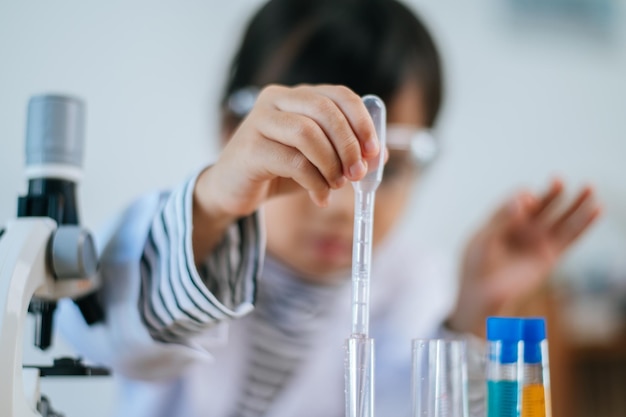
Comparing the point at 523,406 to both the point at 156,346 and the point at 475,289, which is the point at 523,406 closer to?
the point at 156,346

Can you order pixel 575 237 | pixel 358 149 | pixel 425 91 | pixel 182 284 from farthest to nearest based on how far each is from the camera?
pixel 425 91
pixel 575 237
pixel 182 284
pixel 358 149

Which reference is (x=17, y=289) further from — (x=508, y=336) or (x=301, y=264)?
(x=301, y=264)

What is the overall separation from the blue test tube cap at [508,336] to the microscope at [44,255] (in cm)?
29

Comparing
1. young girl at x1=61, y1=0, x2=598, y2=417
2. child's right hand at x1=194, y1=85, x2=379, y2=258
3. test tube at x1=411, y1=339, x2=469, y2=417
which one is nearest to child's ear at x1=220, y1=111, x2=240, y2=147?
young girl at x1=61, y1=0, x2=598, y2=417

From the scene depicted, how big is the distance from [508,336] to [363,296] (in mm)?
104

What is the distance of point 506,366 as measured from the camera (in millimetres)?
450

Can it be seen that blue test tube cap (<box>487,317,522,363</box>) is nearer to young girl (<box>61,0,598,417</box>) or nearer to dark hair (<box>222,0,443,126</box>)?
young girl (<box>61,0,598,417</box>)

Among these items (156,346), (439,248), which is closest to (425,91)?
(439,248)

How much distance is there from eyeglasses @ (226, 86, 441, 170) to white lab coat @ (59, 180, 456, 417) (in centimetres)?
17

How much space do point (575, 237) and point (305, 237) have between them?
0.32 m

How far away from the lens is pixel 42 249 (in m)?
0.47

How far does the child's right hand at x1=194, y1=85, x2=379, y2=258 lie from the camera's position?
1.37 ft

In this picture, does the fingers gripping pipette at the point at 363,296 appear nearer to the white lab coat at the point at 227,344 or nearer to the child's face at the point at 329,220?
the white lab coat at the point at 227,344

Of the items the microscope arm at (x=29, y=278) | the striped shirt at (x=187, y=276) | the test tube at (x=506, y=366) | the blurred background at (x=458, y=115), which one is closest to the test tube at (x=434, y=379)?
the test tube at (x=506, y=366)
